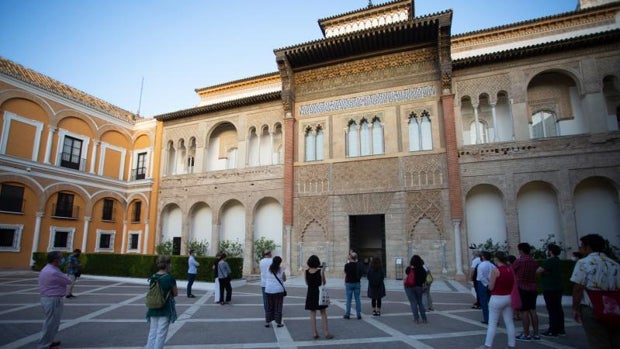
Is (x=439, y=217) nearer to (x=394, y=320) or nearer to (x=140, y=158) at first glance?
(x=394, y=320)

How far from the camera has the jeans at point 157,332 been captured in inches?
168

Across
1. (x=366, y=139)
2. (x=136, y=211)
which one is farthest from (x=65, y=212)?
(x=366, y=139)

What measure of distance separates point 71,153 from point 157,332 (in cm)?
2123

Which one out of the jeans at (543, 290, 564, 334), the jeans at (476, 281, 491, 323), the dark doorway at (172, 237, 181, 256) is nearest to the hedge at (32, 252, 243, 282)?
the dark doorway at (172, 237, 181, 256)

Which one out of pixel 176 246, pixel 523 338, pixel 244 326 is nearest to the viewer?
pixel 523 338

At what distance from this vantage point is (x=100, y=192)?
22.0 m

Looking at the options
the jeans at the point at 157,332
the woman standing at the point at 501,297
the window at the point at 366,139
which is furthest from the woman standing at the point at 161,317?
the window at the point at 366,139

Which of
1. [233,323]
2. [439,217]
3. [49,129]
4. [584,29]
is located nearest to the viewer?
[233,323]

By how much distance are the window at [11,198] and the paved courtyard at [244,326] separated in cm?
989

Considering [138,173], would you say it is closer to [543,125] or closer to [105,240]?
[105,240]

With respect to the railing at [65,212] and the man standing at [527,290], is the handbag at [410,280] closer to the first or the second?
the man standing at [527,290]

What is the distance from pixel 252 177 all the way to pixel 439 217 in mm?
10020

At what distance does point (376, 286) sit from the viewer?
26.3 feet

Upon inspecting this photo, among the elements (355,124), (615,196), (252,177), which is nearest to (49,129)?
(252,177)
